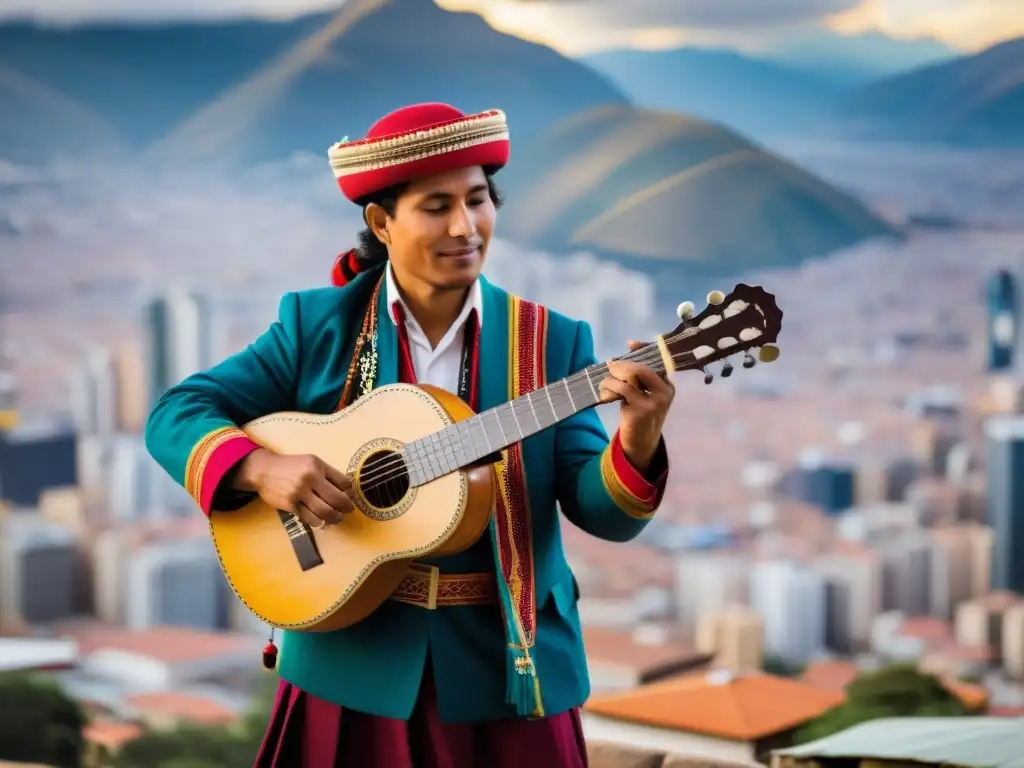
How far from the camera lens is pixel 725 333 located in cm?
154

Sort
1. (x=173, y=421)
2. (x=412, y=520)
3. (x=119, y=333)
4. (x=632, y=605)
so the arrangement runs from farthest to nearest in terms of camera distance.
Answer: (x=119, y=333)
(x=632, y=605)
(x=173, y=421)
(x=412, y=520)

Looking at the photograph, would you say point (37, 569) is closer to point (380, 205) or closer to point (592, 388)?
point (380, 205)

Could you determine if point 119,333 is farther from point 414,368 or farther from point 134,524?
point 414,368

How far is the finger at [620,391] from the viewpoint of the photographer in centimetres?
153

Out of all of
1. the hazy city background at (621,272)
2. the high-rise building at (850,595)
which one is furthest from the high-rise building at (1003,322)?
the high-rise building at (850,595)

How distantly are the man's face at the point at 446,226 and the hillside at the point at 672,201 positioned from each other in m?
4.42

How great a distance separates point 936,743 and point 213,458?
1.40 metres

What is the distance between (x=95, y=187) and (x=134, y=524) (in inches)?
64.7

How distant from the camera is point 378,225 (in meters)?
1.80

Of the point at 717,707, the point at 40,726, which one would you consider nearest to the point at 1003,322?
the point at 717,707

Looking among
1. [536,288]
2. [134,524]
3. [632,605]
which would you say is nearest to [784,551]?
[632,605]

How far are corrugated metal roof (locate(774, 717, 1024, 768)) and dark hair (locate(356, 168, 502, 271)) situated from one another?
1.22 meters

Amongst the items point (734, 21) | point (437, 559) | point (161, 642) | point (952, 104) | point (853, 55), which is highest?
point (734, 21)

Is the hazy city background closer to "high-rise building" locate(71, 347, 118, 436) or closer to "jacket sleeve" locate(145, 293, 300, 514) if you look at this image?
"high-rise building" locate(71, 347, 118, 436)
